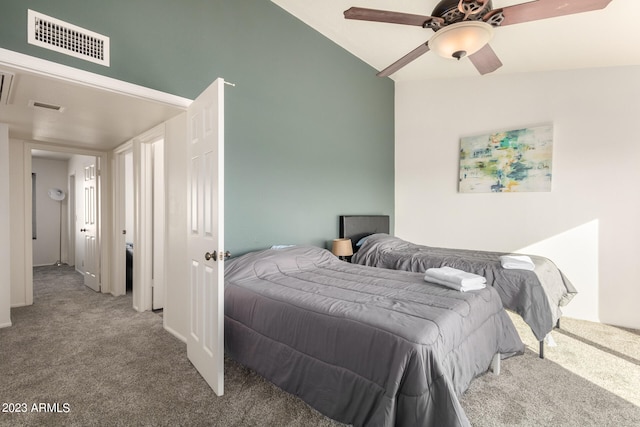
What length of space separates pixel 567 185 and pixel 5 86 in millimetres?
5285

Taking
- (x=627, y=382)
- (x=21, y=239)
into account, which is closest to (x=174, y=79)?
(x=21, y=239)

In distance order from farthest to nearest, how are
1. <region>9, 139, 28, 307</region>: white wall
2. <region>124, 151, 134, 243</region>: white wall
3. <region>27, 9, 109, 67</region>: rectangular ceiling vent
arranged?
<region>124, 151, 134, 243</region>: white wall → <region>9, 139, 28, 307</region>: white wall → <region>27, 9, 109, 67</region>: rectangular ceiling vent

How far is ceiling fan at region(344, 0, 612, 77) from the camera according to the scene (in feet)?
6.18

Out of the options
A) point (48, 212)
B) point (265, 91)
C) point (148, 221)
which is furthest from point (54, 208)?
point (265, 91)

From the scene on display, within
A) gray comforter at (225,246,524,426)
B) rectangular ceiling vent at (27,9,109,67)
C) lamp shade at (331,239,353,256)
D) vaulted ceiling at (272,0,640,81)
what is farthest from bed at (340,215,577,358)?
rectangular ceiling vent at (27,9,109,67)

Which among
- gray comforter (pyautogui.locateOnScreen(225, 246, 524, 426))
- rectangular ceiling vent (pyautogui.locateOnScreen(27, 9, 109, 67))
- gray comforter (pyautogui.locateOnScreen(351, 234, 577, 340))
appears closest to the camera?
gray comforter (pyautogui.locateOnScreen(225, 246, 524, 426))

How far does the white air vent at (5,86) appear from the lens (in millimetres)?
1961

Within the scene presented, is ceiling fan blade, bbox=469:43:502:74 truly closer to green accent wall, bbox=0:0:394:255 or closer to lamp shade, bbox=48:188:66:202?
green accent wall, bbox=0:0:394:255

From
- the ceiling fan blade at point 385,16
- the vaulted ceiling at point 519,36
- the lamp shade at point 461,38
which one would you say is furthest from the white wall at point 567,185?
the ceiling fan blade at point 385,16

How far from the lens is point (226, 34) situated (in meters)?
2.94

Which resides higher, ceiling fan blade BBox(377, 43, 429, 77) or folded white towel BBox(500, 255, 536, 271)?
ceiling fan blade BBox(377, 43, 429, 77)

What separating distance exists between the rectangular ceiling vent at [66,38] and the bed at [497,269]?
9.65 ft

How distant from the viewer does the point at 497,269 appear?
9.73ft

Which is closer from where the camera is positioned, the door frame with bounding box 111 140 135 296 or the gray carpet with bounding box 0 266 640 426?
the gray carpet with bounding box 0 266 640 426
